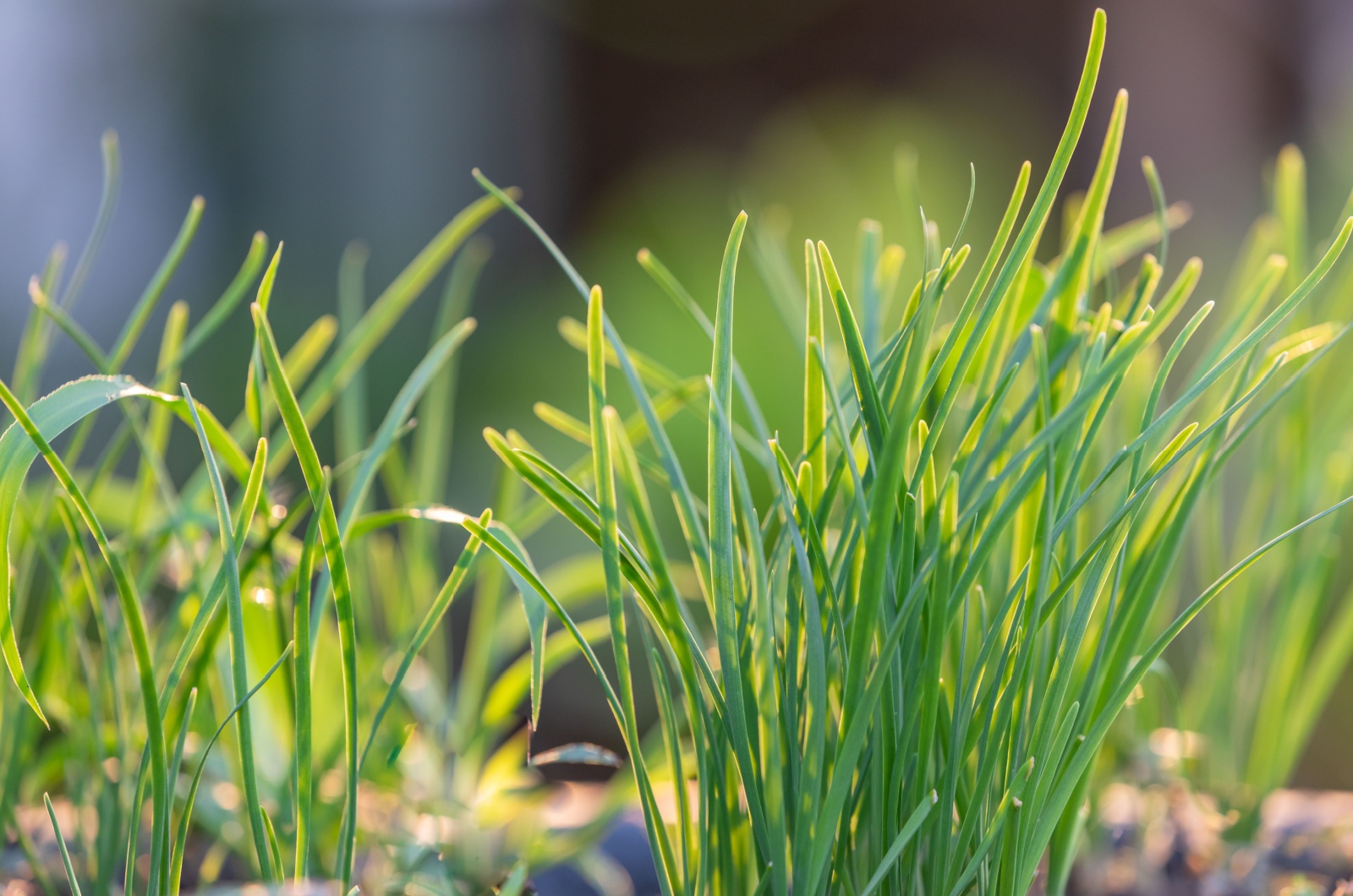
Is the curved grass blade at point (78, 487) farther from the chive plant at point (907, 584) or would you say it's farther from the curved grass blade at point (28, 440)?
the chive plant at point (907, 584)

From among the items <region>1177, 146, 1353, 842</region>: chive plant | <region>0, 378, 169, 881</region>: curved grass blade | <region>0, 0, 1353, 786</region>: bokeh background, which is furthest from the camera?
<region>0, 0, 1353, 786</region>: bokeh background

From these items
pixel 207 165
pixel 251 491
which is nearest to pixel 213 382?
pixel 207 165

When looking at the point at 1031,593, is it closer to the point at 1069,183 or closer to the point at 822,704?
the point at 822,704

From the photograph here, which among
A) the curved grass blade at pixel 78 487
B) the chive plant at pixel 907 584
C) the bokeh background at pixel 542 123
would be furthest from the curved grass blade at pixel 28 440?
the bokeh background at pixel 542 123

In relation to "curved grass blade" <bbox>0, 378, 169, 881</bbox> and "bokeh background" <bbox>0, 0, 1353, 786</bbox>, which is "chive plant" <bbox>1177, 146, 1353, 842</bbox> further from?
"bokeh background" <bbox>0, 0, 1353, 786</bbox>

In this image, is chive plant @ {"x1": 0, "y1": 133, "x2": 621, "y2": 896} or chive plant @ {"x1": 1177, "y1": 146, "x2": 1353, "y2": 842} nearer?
chive plant @ {"x1": 0, "y1": 133, "x2": 621, "y2": 896}

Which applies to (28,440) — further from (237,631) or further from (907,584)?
(907,584)

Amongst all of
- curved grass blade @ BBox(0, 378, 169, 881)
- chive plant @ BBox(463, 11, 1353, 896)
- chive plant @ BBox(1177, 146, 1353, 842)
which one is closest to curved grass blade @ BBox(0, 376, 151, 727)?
curved grass blade @ BBox(0, 378, 169, 881)
